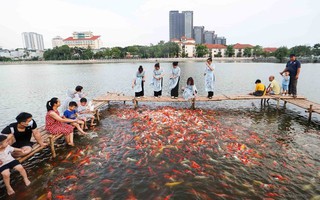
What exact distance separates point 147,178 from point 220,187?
233 cm

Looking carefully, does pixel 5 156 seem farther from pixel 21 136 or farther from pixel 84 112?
pixel 84 112

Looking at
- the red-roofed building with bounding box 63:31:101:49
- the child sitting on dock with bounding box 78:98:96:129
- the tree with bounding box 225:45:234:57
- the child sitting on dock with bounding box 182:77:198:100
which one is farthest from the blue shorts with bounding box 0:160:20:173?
the red-roofed building with bounding box 63:31:101:49

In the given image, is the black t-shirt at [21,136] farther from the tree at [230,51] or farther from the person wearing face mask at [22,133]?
the tree at [230,51]

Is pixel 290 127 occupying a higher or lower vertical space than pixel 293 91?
lower

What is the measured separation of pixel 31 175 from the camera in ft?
22.2

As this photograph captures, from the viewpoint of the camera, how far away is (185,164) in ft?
23.5

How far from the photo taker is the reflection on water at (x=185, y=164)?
5.84 m

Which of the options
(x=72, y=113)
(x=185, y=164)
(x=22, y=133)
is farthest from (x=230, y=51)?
(x=22, y=133)

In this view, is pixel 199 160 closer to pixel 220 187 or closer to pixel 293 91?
pixel 220 187

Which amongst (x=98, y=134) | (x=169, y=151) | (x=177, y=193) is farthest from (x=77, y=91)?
(x=177, y=193)

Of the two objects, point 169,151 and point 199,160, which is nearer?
point 199,160

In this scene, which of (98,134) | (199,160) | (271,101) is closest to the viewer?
(199,160)

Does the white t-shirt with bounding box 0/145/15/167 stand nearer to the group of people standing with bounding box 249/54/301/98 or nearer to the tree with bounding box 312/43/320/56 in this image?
the group of people standing with bounding box 249/54/301/98

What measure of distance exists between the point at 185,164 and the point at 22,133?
5918mm
